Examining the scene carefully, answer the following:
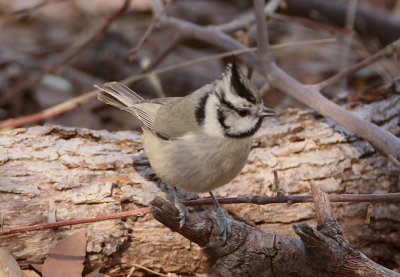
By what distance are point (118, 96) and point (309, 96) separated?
1.50 m

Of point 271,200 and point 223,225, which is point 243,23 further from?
point 223,225

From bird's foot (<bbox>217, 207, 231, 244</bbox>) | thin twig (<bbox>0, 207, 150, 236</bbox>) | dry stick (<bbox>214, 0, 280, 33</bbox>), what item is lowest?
thin twig (<bbox>0, 207, 150, 236</bbox>)

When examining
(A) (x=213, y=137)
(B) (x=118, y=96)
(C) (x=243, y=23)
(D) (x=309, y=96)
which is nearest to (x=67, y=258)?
(A) (x=213, y=137)

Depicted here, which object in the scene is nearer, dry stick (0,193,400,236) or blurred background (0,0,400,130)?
dry stick (0,193,400,236)

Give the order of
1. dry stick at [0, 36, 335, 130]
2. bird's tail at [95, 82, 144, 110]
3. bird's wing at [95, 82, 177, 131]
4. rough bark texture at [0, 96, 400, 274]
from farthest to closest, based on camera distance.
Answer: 1. dry stick at [0, 36, 335, 130]
2. bird's tail at [95, 82, 144, 110]
3. bird's wing at [95, 82, 177, 131]
4. rough bark texture at [0, 96, 400, 274]

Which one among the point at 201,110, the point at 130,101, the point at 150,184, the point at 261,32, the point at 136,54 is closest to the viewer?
the point at 201,110

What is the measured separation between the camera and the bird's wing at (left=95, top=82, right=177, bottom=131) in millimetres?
3417

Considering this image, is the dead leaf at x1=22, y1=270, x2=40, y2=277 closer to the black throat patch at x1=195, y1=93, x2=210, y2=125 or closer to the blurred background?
the black throat patch at x1=195, y1=93, x2=210, y2=125

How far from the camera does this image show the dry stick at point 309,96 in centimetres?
317

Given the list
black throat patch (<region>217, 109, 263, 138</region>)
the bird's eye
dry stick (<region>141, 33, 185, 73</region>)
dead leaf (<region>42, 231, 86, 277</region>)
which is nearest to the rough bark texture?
dead leaf (<region>42, 231, 86, 277</region>)

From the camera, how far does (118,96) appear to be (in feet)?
12.0

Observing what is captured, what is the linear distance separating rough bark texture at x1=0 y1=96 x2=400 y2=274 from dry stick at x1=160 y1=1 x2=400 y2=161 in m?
0.19

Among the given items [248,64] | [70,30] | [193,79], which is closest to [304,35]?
[193,79]

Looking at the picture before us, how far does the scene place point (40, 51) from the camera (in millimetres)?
6234
